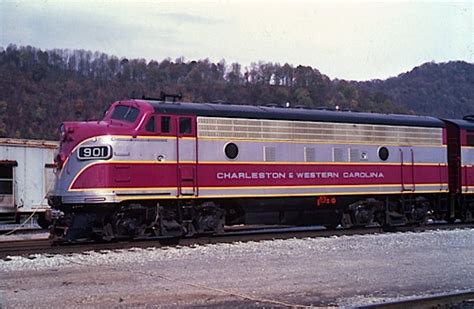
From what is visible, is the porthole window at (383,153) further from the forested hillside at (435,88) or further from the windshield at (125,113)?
the forested hillside at (435,88)

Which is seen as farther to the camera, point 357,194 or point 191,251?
point 357,194

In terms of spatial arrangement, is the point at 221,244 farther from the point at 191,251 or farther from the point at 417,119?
the point at 417,119

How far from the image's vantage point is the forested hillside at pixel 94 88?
54656 millimetres

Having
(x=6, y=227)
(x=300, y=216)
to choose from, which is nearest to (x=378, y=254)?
(x=300, y=216)

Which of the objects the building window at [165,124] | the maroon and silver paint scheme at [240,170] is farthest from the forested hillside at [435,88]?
A: the building window at [165,124]

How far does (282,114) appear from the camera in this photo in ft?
64.8

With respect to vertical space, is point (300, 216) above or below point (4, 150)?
below

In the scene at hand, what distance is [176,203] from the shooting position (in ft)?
58.2

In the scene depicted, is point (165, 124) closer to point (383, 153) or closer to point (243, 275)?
point (243, 275)

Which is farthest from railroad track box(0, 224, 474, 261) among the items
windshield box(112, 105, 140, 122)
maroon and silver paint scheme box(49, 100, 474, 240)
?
windshield box(112, 105, 140, 122)

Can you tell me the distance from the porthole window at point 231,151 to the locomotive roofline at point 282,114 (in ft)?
2.90

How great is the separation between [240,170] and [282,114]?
243 cm

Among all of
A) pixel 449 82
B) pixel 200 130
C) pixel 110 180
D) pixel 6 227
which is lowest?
pixel 6 227

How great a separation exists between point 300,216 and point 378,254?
5.61 meters
